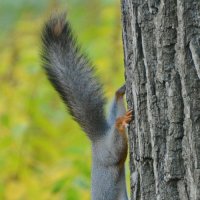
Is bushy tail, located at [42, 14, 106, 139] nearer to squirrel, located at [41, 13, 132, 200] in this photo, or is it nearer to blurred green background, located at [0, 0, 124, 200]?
squirrel, located at [41, 13, 132, 200]

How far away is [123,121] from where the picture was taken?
221cm

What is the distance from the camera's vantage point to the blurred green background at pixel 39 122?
3.38 metres

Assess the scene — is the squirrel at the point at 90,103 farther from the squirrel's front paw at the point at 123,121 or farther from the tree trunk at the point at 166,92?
the tree trunk at the point at 166,92

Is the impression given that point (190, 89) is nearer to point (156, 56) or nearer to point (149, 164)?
point (156, 56)

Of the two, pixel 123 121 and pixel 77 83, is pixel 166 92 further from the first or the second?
pixel 77 83

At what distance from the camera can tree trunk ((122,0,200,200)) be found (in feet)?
6.18

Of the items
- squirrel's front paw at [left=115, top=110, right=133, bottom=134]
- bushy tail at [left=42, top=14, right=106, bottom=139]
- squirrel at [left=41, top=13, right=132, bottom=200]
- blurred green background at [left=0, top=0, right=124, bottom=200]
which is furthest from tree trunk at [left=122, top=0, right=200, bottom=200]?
blurred green background at [left=0, top=0, right=124, bottom=200]

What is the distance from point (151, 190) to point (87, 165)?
1180 millimetres

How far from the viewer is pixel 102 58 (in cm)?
432

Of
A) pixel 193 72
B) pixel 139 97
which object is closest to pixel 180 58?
pixel 193 72

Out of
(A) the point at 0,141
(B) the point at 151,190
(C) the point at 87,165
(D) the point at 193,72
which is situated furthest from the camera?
(A) the point at 0,141

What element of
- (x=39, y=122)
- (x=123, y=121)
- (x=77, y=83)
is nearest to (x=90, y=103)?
(x=77, y=83)

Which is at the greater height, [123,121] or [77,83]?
[77,83]

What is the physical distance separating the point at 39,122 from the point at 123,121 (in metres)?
1.56
